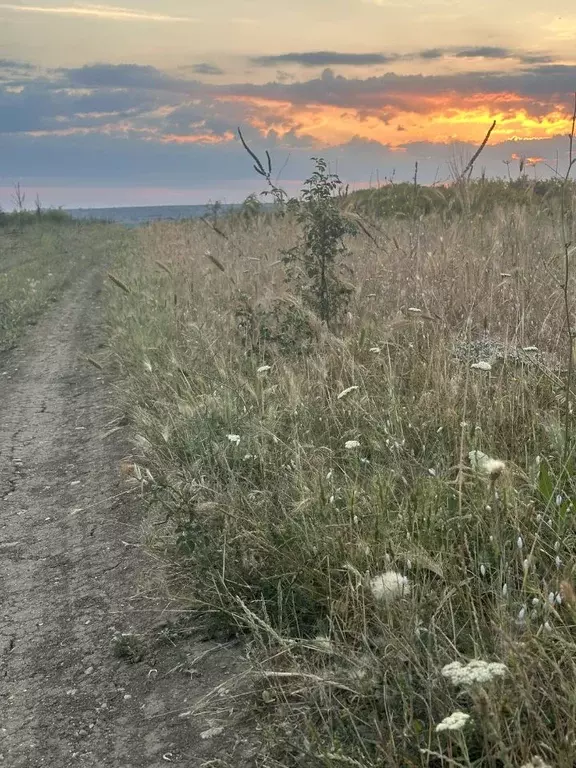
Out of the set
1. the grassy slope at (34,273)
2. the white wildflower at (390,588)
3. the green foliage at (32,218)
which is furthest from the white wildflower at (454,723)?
the green foliage at (32,218)

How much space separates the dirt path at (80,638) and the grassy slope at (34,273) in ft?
17.9

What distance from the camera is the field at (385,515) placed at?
189 cm

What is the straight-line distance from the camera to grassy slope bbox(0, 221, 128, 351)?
11812 millimetres

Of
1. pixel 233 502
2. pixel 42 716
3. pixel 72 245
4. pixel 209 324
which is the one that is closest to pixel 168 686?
pixel 42 716

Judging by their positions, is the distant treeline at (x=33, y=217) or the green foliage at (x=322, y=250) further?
the distant treeline at (x=33, y=217)

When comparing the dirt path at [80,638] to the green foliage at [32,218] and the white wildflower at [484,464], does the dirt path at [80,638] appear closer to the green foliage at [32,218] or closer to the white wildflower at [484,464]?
the white wildflower at [484,464]

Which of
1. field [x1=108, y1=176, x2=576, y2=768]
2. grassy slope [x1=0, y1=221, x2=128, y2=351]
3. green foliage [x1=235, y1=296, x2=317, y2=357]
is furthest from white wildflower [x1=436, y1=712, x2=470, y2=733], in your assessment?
grassy slope [x1=0, y1=221, x2=128, y2=351]

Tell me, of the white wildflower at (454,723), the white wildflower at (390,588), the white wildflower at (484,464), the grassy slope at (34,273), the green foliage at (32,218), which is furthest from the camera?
the green foliage at (32,218)

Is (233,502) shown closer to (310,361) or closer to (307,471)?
(307,471)

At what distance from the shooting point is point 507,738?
1773 mm

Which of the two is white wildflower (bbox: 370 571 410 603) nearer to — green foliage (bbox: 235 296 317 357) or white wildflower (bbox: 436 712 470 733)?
white wildflower (bbox: 436 712 470 733)

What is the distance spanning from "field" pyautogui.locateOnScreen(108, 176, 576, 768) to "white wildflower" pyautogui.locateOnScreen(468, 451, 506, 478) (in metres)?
0.01

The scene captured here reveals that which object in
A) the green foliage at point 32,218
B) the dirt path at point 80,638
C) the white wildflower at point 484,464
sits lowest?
the dirt path at point 80,638

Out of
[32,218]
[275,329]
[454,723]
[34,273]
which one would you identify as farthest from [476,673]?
[32,218]
